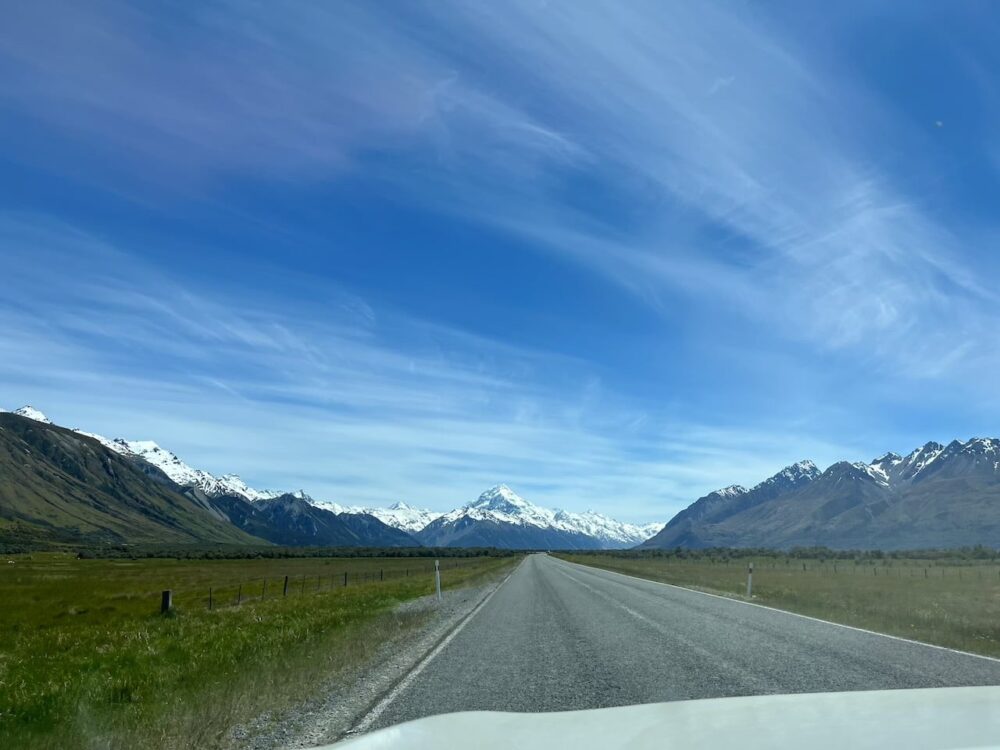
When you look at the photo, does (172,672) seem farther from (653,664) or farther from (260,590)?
(260,590)

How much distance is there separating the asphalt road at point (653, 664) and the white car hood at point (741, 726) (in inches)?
73.9

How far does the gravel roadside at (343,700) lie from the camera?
7.46 metres

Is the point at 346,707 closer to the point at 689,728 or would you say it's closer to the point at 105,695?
the point at 105,695

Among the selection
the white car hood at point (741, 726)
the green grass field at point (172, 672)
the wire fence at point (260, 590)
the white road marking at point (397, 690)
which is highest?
the white car hood at point (741, 726)

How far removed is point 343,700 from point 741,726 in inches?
212

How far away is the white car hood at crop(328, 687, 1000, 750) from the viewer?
5.15m

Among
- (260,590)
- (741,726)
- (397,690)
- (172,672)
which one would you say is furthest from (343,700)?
(260,590)

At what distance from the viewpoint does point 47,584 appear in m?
53.3

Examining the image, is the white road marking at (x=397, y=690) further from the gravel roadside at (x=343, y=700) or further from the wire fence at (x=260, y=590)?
the wire fence at (x=260, y=590)

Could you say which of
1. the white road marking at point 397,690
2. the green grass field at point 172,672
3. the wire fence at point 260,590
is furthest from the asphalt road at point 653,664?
the wire fence at point 260,590

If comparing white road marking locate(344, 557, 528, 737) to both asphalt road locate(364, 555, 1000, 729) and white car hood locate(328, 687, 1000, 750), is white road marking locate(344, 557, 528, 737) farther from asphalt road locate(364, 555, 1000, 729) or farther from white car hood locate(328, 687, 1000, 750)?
white car hood locate(328, 687, 1000, 750)

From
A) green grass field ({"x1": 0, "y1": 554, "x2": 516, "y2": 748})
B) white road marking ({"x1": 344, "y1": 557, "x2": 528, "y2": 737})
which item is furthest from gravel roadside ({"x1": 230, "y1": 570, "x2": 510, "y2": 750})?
green grass field ({"x1": 0, "y1": 554, "x2": 516, "y2": 748})

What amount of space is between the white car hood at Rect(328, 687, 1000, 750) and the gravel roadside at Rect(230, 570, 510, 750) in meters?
2.27

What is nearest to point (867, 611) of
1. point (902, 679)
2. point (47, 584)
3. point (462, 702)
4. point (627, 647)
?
point (627, 647)
